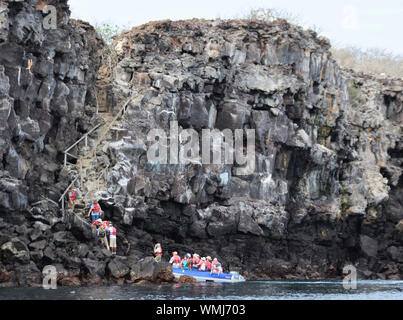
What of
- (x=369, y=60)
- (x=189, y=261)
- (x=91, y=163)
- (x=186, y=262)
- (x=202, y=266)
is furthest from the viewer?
(x=369, y=60)

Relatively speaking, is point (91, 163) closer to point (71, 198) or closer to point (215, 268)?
point (71, 198)

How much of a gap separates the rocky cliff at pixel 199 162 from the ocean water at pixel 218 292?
259 cm

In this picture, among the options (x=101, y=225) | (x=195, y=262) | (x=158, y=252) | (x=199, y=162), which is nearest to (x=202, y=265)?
(x=195, y=262)

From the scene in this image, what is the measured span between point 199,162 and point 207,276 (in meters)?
8.91

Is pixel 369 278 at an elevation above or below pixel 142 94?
below

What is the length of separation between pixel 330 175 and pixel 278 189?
5.92 meters

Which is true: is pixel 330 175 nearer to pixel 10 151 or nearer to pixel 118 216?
pixel 118 216

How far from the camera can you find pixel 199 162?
53281 millimetres

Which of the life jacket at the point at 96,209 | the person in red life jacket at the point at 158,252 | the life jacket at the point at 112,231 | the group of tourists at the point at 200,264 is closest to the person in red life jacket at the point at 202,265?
the group of tourists at the point at 200,264

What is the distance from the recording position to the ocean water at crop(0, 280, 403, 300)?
35438mm

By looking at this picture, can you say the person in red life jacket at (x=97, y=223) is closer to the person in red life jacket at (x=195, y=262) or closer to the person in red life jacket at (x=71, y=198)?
the person in red life jacket at (x=71, y=198)

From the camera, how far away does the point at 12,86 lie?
144 ft

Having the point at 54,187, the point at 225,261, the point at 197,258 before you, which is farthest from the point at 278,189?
the point at 54,187
